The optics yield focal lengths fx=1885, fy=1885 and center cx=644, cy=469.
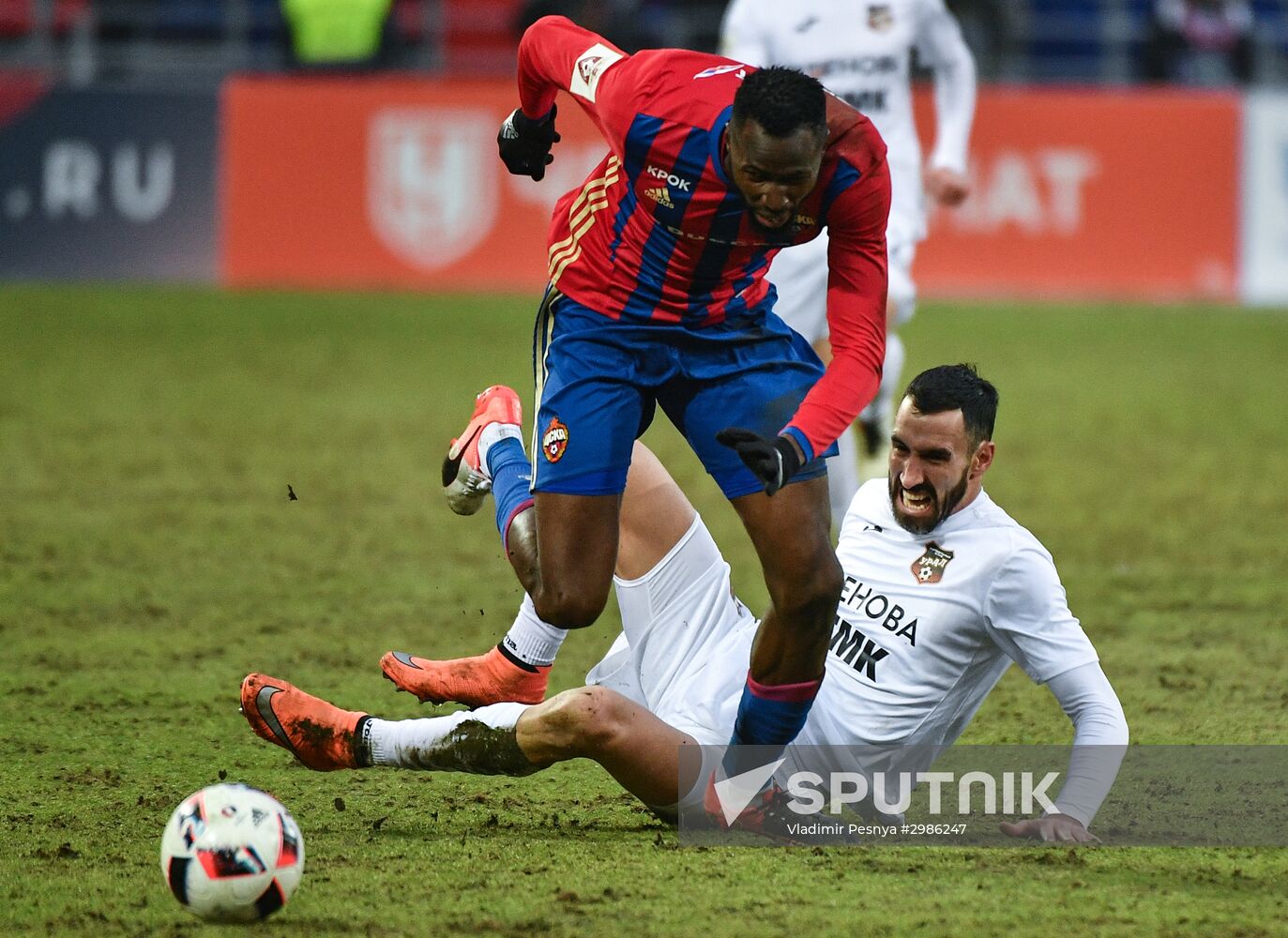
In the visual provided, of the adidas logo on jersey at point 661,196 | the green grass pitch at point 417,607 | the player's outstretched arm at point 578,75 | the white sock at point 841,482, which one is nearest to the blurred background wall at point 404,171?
the green grass pitch at point 417,607

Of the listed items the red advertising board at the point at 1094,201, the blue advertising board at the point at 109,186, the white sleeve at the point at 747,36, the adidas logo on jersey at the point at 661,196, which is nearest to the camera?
the adidas logo on jersey at the point at 661,196

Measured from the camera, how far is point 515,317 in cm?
1535

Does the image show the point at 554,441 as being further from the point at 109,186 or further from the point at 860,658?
the point at 109,186

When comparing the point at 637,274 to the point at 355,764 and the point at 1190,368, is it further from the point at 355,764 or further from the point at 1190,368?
the point at 1190,368

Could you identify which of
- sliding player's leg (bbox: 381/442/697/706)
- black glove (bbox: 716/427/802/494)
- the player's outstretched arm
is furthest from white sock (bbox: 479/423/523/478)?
black glove (bbox: 716/427/802/494)

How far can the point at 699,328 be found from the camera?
187 inches

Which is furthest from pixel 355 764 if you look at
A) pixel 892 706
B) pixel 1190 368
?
pixel 1190 368

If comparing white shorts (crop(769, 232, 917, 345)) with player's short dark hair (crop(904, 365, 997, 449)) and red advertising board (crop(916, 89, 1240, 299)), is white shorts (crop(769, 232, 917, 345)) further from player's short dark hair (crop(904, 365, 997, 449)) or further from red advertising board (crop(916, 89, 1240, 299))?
red advertising board (crop(916, 89, 1240, 299))

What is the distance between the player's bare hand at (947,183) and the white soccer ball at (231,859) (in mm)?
Answer: 4697

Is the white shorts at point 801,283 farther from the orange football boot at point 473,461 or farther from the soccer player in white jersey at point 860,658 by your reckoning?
the soccer player in white jersey at point 860,658

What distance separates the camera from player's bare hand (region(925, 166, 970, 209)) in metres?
7.68

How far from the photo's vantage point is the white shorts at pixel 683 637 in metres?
4.75

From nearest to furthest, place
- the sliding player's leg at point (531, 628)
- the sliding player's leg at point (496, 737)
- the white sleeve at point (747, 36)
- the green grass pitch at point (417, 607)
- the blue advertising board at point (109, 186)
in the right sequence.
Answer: the green grass pitch at point (417, 607), the sliding player's leg at point (496, 737), the sliding player's leg at point (531, 628), the white sleeve at point (747, 36), the blue advertising board at point (109, 186)

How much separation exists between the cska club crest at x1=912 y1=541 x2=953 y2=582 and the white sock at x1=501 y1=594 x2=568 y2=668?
103 centimetres
